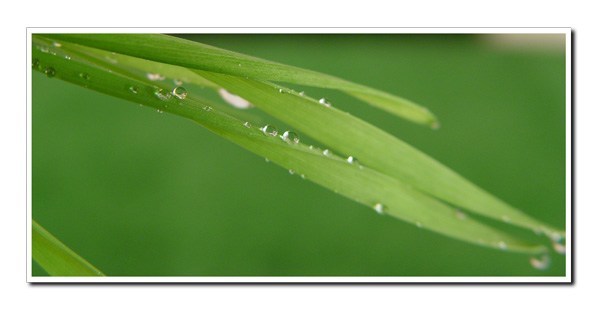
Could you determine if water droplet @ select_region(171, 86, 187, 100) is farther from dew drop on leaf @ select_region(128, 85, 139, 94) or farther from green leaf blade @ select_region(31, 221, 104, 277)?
green leaf blade @ select_region(31, 221, 104, 277)

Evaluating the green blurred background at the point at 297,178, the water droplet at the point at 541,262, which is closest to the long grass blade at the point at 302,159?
the water droplet at the point at 541,262

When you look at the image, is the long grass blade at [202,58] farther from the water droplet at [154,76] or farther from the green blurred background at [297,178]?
the green blurred background at [297,178]

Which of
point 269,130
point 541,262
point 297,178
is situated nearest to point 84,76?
point 269,130

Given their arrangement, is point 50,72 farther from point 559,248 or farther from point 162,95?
point 559,248

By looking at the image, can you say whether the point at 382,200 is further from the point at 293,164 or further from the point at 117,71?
the point at 117,71
